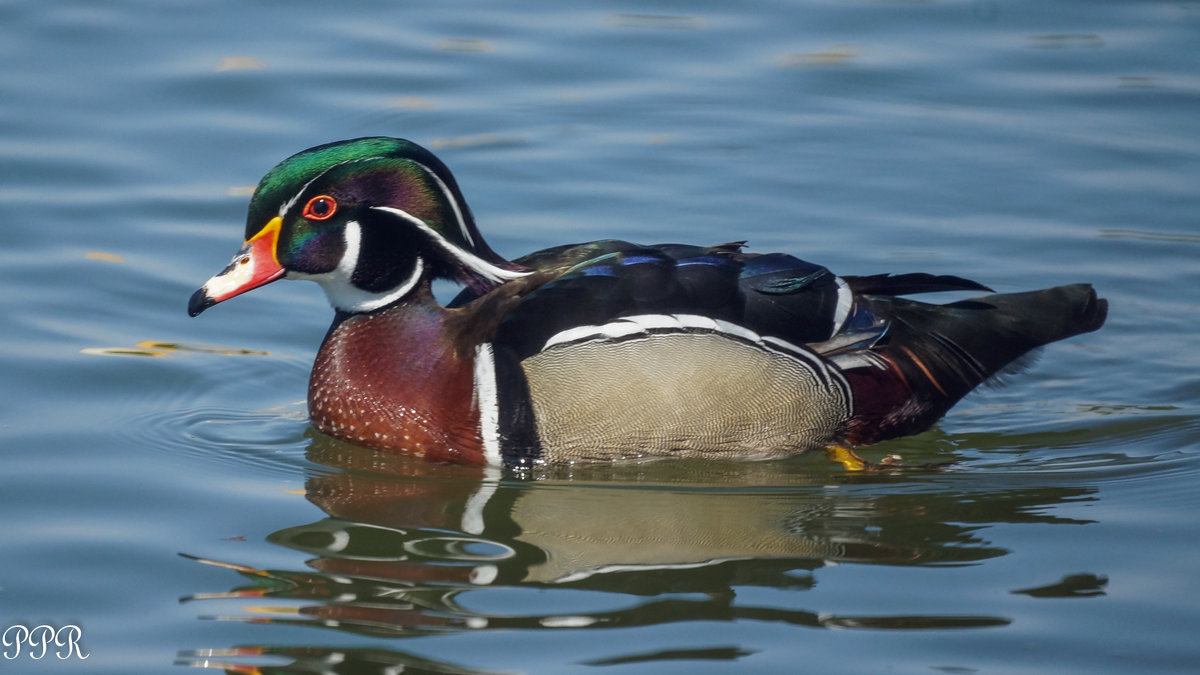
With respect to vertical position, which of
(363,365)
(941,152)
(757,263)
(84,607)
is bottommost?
(84,607)

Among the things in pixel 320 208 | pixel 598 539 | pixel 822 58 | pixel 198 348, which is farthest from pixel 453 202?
pixel 822 58

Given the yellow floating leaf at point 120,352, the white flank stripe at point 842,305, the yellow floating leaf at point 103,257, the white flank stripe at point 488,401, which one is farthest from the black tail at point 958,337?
the yellow floating leaf at point 103,257

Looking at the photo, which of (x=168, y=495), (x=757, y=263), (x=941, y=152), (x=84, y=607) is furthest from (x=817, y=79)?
(x=84, y=607)

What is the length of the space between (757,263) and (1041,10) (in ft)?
21.6

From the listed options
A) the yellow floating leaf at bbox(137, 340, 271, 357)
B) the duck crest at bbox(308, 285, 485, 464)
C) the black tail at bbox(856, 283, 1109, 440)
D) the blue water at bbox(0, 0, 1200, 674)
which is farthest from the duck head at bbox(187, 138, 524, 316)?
the black tail at bbox(856, 283, 1109, 440)

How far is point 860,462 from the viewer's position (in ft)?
22.5

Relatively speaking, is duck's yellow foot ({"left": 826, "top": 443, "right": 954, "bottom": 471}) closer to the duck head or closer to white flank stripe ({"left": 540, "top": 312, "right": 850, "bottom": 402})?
white flank stripe ({"left": 540, "top": 312, "right": 850, "bottom": 402})

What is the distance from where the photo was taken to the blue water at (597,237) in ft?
17.4

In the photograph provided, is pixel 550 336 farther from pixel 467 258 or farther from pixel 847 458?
pixel 847 458

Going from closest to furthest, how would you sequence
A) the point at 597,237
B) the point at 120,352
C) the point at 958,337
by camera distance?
the point at 958,337, the point at 120,352, the point at 597,237

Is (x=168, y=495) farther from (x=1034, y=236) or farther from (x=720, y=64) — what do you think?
(x=720, y=64)

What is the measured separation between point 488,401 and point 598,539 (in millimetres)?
964

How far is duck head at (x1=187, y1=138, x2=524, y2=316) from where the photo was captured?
6.66 meters

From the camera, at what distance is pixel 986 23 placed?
40.1ft
